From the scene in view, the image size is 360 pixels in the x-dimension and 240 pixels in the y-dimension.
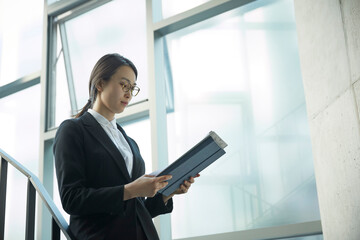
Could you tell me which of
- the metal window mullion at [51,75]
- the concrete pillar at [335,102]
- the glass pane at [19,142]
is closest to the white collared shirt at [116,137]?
the concrete pillar at [335,102]

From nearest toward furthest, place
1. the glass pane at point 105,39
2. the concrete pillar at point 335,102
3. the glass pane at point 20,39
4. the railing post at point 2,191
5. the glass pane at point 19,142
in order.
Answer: the concrete pillar at point 335,102 < the railing post at point 2,191 < the glass pane at point 105,39 < the glass pane at point 19,142 < the glass pane at point 20,39

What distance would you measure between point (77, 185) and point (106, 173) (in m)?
0.12

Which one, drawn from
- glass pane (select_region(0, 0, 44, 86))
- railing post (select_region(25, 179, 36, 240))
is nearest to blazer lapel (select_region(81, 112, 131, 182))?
railing post (select_region(25, 179, 36, 240))

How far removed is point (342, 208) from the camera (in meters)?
1.59

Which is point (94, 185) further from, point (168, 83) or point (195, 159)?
point (168, 83)

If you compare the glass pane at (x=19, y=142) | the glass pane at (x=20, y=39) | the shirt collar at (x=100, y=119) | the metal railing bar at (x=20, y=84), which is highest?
the glass pane at (x=20, y=39)

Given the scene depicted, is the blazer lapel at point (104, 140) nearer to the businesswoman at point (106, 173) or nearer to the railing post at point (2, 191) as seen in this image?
the businesswoman at point (106, 173)

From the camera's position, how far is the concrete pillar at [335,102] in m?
1.45

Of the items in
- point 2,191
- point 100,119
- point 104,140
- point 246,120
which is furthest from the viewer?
point 246,120

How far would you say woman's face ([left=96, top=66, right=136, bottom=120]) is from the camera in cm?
183

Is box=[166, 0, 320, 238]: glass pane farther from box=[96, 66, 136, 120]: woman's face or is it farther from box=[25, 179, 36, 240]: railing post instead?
box=[25, 179, 36, 240]: railing post

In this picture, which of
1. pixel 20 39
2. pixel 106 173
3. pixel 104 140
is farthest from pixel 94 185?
pixel 20 39

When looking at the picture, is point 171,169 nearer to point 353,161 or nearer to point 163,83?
point 353,161

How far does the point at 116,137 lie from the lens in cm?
Result: 182
